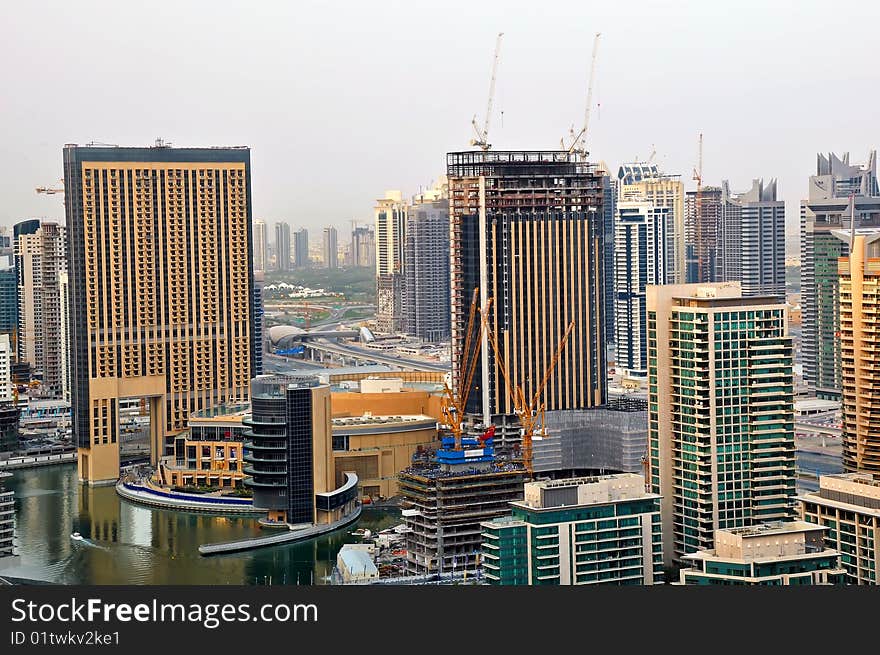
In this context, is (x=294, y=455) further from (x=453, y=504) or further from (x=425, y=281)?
(x=425, y=281)

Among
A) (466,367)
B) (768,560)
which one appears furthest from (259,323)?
(768,560)

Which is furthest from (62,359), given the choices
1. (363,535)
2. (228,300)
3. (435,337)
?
(363,535)

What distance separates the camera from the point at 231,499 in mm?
15062

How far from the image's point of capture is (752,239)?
88.0 ft

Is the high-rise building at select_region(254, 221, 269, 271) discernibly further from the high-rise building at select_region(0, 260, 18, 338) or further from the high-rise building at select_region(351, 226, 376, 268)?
the high-rise building at select_region(0, 260, 18, 338)

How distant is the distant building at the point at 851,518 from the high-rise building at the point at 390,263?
1575cm

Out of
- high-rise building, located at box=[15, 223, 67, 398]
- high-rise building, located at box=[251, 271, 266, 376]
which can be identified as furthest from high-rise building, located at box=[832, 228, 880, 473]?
high-rise building, located at box=[15, 223, 67, 398]

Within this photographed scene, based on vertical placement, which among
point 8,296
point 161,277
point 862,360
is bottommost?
point 862,360

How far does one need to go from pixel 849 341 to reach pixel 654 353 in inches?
75.0

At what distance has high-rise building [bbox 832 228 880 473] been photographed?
12086mm

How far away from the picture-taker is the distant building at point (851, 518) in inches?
398

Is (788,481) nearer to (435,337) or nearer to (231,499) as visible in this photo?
(231,499)

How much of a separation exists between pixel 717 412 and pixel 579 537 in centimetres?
164

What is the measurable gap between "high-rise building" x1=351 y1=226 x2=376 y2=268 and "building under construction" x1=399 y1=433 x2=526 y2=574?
757 cm
